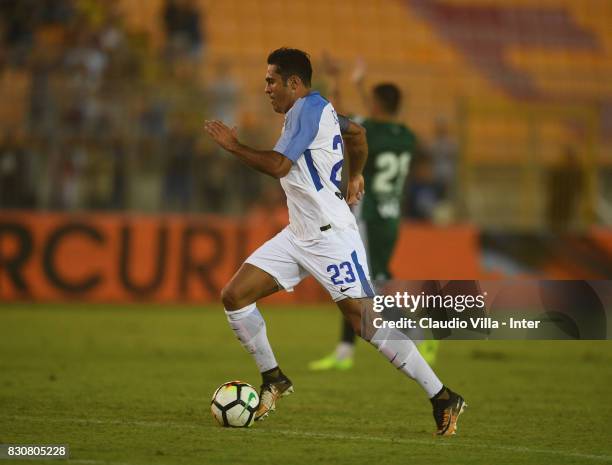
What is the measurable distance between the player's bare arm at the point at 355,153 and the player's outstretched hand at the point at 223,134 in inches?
48.5

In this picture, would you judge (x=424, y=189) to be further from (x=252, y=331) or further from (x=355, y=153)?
(x=252, y=331)

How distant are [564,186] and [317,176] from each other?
12742 millimetres

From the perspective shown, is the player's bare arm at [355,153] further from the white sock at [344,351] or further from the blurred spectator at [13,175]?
the blurred spectator at [13,175]

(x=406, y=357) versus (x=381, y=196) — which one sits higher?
(x=381, y=196)

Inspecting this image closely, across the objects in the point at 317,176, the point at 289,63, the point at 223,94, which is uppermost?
the point at 223,94

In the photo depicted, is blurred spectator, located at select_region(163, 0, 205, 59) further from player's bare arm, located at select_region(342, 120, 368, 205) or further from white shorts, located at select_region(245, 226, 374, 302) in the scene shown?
white shorts, located at select_region(245, 226, 374, 302)

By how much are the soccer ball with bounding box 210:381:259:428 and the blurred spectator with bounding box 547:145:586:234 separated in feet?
41.8

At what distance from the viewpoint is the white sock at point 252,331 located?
7777mm

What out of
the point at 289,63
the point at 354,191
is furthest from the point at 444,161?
the point at 289,63

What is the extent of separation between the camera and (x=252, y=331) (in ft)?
25.7

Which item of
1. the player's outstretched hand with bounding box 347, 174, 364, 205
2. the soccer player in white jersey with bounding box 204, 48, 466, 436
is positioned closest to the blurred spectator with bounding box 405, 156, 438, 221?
the player's outstretched hand with bounding box 347, 174, 364, 205

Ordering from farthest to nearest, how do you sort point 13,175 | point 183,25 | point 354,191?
point 183,25, point 13,175, point 354,191

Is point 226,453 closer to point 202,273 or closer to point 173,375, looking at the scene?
point 173,375

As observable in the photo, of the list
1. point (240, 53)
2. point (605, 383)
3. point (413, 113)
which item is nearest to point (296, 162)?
point (605, 383)
